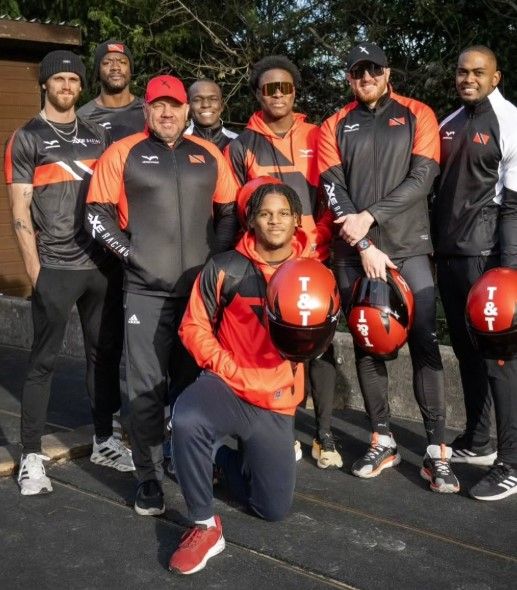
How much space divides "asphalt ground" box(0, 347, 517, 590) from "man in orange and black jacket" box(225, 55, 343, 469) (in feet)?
4.47

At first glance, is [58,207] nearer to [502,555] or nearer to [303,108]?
[502,555]

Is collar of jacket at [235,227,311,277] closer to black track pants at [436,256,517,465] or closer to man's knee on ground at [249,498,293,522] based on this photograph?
black track pants at [436,256,517,465]

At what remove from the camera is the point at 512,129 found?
4840 millimetres

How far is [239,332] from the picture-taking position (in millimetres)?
4453

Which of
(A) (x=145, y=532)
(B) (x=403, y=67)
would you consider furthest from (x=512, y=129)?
(B) (x=403, y=67)

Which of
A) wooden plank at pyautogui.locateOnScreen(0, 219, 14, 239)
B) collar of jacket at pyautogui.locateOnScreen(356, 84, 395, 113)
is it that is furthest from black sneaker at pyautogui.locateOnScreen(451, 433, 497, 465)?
wooden plank at pyautogui.locateOnScreen(0, 219, 14, 239)

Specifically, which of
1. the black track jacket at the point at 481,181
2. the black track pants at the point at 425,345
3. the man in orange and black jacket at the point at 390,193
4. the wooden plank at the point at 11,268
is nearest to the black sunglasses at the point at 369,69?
the man in orange and black jacket at the point at 390,193

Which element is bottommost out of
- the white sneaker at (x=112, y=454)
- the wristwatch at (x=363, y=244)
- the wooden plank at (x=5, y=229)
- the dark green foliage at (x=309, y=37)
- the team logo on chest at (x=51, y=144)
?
the white sneaker at (x=112, y=454)

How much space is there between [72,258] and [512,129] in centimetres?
236

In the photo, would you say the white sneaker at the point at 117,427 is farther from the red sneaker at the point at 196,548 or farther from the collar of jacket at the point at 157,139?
the collar of jacket at the point at 157,139

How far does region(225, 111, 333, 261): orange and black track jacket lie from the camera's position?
5184mm

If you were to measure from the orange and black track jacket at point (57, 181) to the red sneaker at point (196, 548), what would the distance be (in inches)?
65.5

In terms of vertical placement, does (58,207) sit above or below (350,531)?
above

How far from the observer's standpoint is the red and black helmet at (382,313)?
487cm
